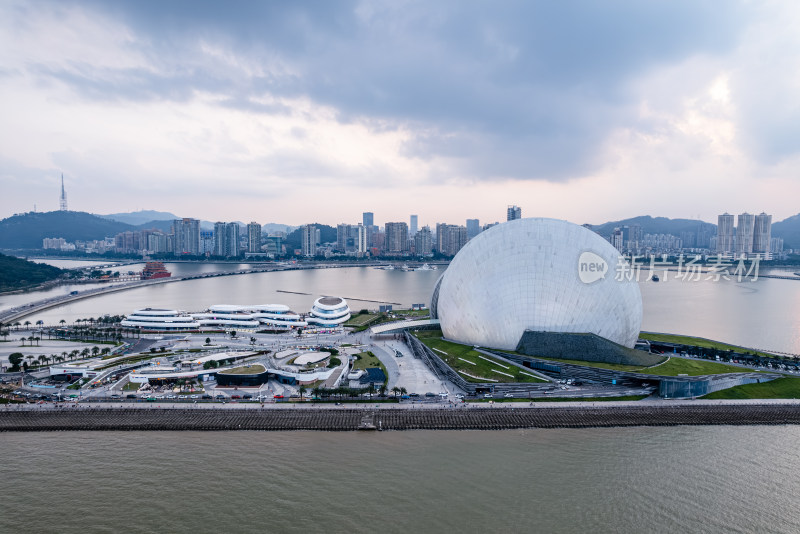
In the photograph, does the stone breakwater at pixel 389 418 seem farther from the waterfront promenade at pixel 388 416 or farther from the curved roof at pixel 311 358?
the curved roof at pixel 311 358

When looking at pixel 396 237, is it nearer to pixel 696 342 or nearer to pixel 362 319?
pixel 362 319

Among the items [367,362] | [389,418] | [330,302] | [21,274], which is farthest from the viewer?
[21,274]

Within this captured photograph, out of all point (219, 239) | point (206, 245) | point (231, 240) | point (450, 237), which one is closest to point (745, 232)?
point (450, 237)

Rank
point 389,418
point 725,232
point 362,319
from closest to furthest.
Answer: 1. point 389,418
2. point 362,319
3. point 725,232

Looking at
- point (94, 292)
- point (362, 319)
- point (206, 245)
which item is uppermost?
point (206, 245)

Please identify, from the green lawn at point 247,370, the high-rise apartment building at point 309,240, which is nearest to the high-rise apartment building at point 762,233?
the high-rise apartment building at point 309,240

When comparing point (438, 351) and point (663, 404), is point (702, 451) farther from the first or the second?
point (438, 351)

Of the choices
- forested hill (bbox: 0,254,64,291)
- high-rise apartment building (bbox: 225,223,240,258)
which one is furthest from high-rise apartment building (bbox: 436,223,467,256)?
forested hill (bbox: 0,254,64,291)
